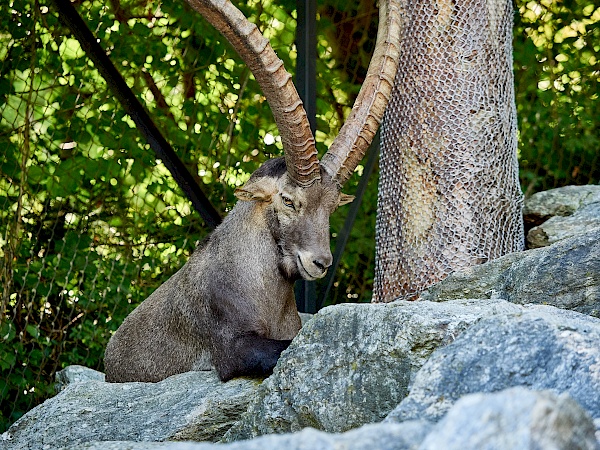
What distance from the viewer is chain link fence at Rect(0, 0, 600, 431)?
677 centimetres

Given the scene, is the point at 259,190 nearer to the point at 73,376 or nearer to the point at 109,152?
the point at 73,376

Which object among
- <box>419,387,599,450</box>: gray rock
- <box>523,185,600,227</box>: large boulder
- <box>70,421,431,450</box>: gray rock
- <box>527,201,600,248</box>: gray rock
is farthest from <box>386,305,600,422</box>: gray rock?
<box>523,185,600,227</box>: large boulder

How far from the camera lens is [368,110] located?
502cm

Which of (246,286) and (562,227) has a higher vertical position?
(562,227)

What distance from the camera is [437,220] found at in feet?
17.0

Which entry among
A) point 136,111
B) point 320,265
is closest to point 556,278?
point 320,265

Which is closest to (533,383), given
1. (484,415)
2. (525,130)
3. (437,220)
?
(484,415)

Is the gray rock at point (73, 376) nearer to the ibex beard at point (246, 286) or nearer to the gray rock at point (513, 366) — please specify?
the ibex beard at point (246, 286)

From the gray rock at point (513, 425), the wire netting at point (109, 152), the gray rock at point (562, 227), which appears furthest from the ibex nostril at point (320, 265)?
the gray rock at point (513, 425)

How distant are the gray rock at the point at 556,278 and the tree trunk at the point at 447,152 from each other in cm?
79

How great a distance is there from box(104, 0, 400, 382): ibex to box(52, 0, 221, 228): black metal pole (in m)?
1.55

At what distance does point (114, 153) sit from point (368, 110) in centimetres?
283

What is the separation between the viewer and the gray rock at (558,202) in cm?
625

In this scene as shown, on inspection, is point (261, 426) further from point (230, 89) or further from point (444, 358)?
point (230, 89)
